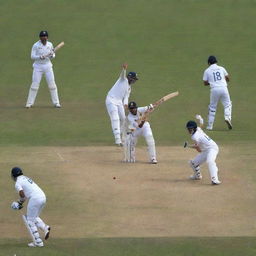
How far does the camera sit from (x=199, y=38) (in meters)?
44.4

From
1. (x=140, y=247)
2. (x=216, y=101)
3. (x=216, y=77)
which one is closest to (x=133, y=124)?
(x=216, y=101)

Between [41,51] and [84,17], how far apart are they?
40.2 ft

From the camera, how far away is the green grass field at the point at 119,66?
31.7m

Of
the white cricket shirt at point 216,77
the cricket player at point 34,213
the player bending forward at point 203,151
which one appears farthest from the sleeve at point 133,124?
the cricket player at point 34,213

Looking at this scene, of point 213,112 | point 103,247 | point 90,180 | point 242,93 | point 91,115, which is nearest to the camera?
point 103,247

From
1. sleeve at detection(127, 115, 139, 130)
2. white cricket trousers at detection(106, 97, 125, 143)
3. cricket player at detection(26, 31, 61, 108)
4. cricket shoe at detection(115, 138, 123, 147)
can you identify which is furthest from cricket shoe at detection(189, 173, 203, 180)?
cricket player at detection(26, 31, 61, 108)

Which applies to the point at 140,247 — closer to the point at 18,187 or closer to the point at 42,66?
the point at 18,187

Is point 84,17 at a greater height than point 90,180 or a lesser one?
greater

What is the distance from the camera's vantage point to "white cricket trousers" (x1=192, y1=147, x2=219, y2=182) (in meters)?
26.3

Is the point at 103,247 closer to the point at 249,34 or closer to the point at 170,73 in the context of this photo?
the point at 170,73

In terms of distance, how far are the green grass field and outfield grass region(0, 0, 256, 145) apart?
0.12 ft

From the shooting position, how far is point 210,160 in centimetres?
2631

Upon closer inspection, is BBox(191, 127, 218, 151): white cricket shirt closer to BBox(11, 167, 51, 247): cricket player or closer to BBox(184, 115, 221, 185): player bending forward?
BBox(184, 115, 221, 185): player bending forward

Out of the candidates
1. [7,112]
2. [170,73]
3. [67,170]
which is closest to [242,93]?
[170,73]
